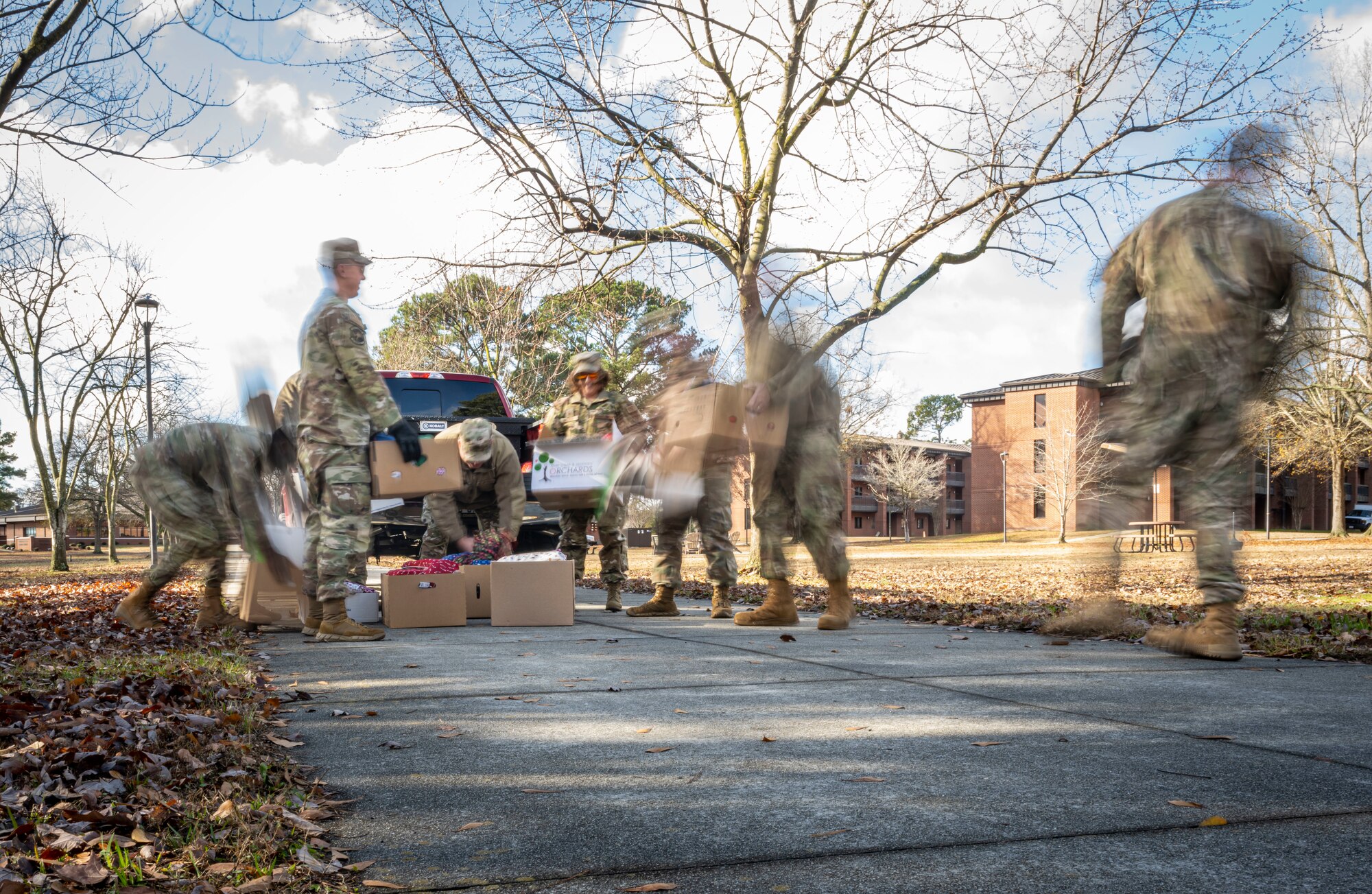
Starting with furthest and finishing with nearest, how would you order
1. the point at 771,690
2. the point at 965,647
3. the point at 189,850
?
the point at 965,647 → the point at 771,690 → the point at 189,850

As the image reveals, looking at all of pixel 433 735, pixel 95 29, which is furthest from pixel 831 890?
pixel 95 29

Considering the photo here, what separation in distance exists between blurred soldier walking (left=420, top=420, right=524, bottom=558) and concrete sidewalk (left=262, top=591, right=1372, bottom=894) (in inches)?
113

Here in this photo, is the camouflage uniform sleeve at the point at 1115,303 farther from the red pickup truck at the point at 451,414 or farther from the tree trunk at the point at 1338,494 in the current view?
A: the tree trunk at the point at 1338,494

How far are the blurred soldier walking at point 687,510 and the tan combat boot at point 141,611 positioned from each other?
3.45m

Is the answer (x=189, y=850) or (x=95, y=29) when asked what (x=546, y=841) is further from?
(x=95, y=29)

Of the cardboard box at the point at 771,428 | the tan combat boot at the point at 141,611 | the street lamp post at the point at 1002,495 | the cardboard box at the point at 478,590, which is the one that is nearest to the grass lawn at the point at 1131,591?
the cardboard box at the point at 771,428

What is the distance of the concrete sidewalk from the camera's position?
6.66ft

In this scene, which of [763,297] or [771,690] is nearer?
[771,690]

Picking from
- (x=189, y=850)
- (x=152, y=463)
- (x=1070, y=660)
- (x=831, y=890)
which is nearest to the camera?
(x=831, y=890)

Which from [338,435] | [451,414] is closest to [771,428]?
→ [338,435]

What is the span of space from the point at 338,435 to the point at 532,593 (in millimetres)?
1876

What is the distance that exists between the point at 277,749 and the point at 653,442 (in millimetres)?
4949

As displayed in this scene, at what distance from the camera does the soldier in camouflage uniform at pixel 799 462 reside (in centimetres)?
636

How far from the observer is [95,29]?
7.80 meters
